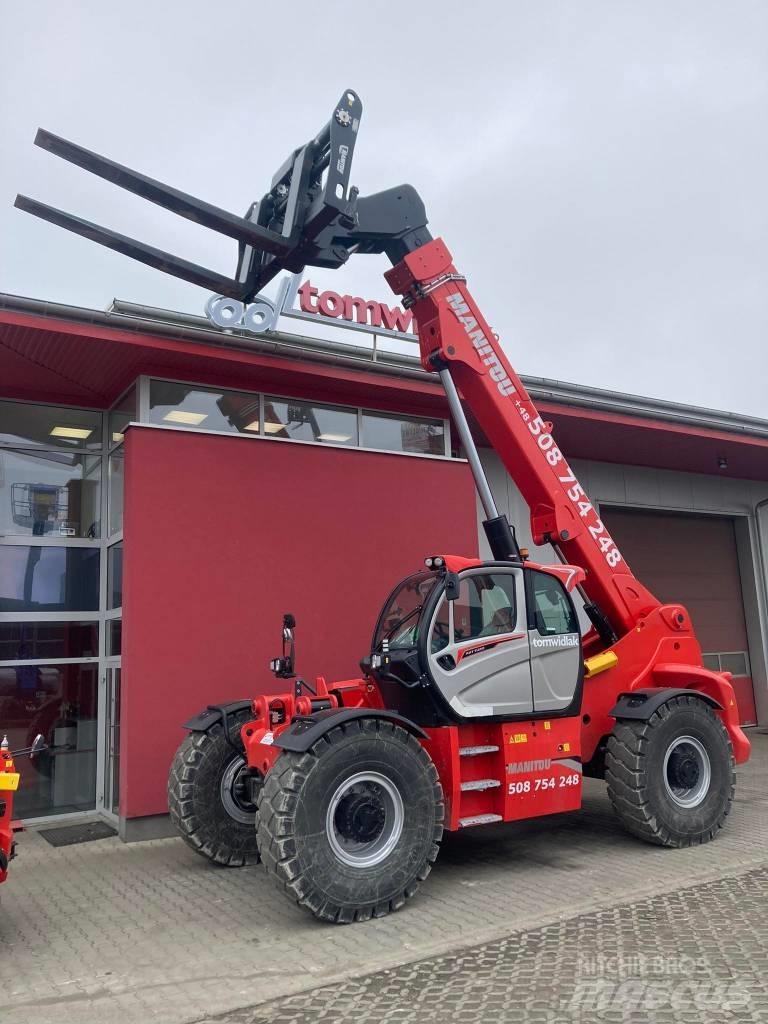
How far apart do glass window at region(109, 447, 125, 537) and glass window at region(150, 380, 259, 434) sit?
0.66 m

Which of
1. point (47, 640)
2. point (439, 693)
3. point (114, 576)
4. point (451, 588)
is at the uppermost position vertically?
point (114, 576)

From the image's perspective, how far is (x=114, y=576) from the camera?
31.1ft

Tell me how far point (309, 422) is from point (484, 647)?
442 cm

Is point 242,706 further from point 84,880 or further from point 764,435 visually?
point 764,435

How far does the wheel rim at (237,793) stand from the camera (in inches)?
278

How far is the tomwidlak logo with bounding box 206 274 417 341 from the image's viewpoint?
343 inches

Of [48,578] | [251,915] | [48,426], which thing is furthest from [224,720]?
[48,426]

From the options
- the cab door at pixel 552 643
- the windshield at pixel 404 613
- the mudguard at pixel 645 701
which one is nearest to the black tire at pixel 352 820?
the windshield at pixel 404 613

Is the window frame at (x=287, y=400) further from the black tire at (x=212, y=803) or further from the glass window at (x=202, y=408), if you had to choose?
the black tire at (x=212, y=803)

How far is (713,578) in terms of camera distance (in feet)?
51.6

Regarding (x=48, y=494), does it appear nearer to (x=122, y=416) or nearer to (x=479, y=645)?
(x=122, y=416)

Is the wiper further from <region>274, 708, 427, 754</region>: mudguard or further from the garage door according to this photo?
the garage door

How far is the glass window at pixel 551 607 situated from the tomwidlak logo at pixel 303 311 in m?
3.14

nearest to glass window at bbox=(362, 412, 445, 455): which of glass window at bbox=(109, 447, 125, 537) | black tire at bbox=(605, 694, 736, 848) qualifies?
glass window at bbox=(109, 447, 125, 537)
